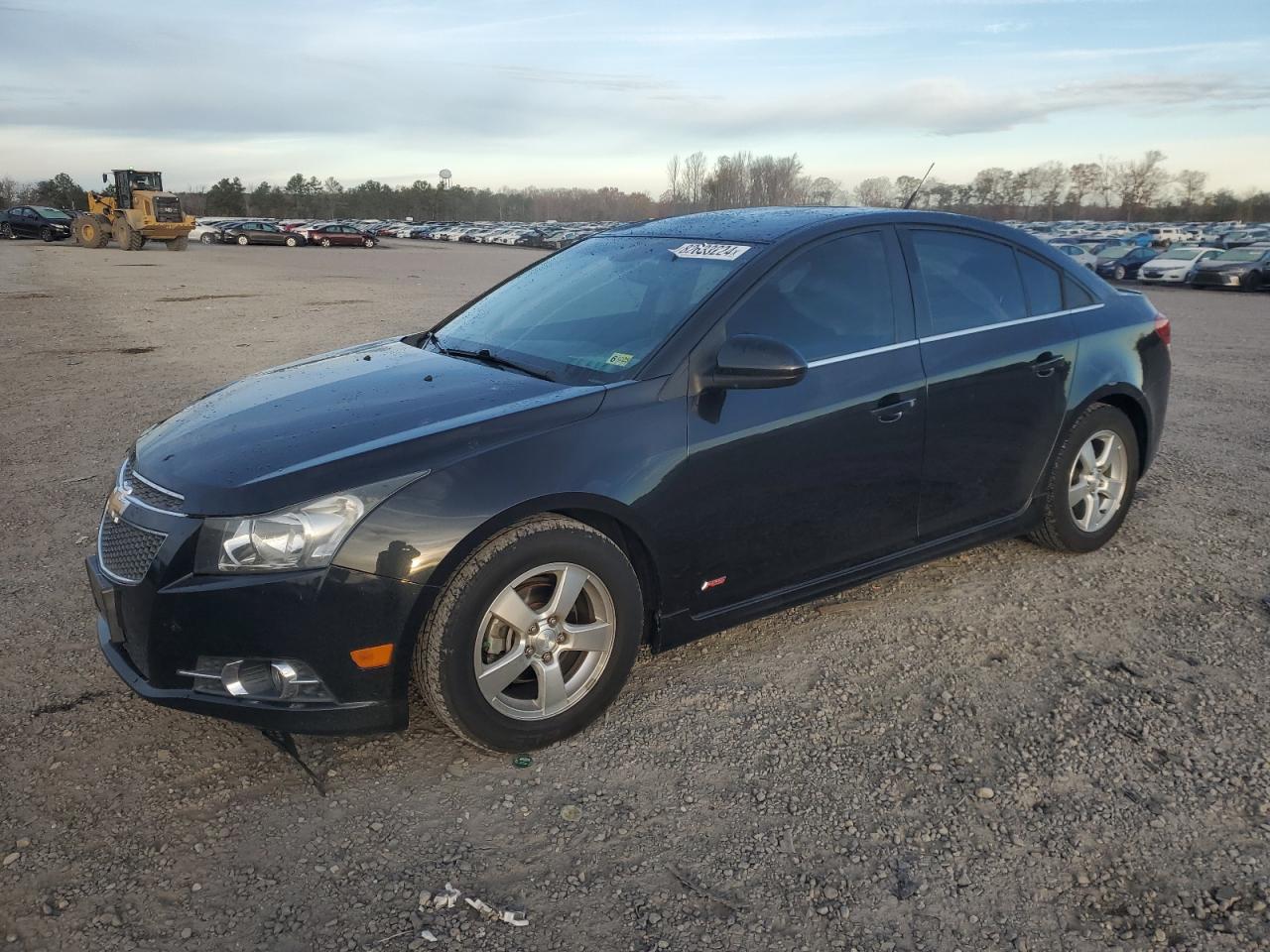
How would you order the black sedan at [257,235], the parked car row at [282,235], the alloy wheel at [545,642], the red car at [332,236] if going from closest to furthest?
1. the alloy wheel at [545,642]
2. the black sedan at [257,235]
3. the parked car row at [282,235]
4. the red car at [332,236]

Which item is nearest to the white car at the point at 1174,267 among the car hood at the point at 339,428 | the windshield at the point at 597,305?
the windshield at the point at 597,305

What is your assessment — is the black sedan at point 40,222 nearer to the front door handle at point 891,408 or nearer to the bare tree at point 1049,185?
the front door handle at point 891,408


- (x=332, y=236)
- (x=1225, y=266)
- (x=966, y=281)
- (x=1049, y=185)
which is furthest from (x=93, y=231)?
(x=1049, y=185)

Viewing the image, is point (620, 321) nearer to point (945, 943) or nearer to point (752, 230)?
point (752, 230)

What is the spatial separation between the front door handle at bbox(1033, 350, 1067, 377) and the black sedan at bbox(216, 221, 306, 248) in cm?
5233

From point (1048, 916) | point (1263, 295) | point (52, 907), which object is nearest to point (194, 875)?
point (52, 907)

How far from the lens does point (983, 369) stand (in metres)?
4.04

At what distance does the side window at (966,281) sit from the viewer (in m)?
4.03

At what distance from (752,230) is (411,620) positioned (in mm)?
2118

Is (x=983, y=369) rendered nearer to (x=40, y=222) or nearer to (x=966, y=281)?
(x=966, y=281)

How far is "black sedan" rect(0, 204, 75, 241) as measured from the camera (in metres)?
43.3

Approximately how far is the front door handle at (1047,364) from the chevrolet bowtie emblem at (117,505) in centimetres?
363

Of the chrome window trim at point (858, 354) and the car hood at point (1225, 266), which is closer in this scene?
the chrome window trim at point (858, 354)

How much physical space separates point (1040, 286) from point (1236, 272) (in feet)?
89.0
